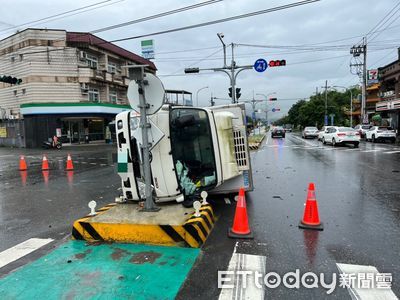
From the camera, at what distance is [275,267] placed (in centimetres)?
388

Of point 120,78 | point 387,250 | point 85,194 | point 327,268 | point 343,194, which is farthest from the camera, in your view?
point 120,78

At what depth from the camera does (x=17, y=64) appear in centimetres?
3070

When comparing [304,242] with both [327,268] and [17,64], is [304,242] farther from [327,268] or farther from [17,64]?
[17,64]

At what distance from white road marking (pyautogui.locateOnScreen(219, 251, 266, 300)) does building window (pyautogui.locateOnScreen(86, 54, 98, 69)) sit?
32353 millimetres

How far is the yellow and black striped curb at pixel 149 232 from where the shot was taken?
4.52 meters

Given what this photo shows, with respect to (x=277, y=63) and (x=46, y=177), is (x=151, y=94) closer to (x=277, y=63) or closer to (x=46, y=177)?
(x=46, y=177)

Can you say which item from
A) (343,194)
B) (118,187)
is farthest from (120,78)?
(343,194)

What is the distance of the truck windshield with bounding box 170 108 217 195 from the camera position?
561 cm

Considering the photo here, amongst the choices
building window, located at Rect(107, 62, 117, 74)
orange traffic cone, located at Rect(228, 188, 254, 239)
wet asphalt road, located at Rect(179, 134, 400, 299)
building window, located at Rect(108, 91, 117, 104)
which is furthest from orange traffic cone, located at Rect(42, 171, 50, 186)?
building window, located at Rect(107, 62, 117, 74)

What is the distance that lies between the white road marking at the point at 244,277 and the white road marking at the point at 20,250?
3.02 meters

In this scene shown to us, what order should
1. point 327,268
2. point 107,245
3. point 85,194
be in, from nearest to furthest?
point 327,268, point 107,245, point 85,194

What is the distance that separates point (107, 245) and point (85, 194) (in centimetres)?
429

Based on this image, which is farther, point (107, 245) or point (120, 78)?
point (120, 78)

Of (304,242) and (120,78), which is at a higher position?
(120,78)
